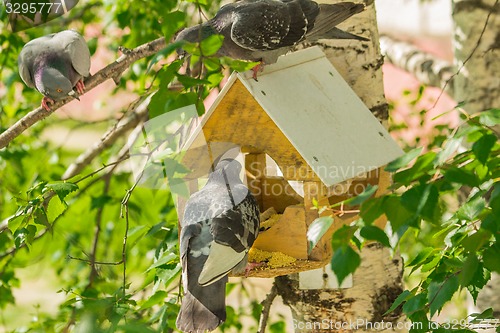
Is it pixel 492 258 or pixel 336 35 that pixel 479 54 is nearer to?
pixel 336 35

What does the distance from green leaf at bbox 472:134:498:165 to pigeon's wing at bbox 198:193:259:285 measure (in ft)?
3.31

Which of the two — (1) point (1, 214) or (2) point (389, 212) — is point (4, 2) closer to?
(1) point (1, 214)

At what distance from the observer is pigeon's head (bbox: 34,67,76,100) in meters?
3.72

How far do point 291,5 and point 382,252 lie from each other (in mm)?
1143

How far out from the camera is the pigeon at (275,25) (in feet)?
9.14

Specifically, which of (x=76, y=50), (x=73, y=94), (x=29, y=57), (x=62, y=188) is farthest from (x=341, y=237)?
(x=29, y=57)

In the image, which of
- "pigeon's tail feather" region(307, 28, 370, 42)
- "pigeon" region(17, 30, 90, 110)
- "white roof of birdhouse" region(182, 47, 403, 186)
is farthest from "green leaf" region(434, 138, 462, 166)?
"pigeon" region(17, 30, 90, 110)

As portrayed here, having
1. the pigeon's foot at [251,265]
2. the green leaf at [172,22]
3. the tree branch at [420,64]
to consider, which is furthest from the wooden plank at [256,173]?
the tree branch at [420,64]

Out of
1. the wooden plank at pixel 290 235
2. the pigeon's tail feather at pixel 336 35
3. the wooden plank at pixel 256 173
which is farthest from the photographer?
the wooden plank at pixel 256 173

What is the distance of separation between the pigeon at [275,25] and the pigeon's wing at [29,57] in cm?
131

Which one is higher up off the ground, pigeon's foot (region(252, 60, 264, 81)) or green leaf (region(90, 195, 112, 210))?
pigeon's foot (region(252, 60, 264, 81))

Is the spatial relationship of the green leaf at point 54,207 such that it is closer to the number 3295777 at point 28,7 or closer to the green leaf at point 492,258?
the number 3295777 at point 28,7

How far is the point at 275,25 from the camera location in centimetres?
279

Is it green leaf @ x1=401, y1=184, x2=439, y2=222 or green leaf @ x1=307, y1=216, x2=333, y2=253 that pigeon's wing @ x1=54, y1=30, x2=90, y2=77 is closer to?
green leaf @ x1=307, y1=216, x2=333, y2=253
